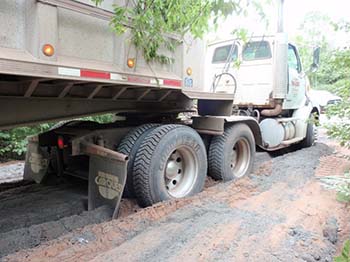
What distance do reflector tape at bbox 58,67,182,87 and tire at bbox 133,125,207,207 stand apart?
1.89 feet

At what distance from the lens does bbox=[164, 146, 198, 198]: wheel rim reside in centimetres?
391

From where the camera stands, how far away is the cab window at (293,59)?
22.8 ft

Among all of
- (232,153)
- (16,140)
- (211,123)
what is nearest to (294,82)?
(232,153)

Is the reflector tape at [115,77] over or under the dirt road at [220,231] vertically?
over

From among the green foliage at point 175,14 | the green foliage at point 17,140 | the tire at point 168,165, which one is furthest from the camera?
A: the green foliage at point 17,140

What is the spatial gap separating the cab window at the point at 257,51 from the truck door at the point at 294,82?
0.71 m

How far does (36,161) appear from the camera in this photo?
167 inches

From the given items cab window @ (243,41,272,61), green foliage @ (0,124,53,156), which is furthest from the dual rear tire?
green foliage @ (0,124,53,156)

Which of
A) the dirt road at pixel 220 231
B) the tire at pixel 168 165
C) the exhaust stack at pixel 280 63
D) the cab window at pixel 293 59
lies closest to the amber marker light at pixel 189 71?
the tire at pixel 168 165

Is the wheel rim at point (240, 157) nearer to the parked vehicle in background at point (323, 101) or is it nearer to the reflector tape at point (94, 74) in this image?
the parked vehicle in background at point (323, 101)

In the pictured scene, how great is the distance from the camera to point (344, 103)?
3.70 meters

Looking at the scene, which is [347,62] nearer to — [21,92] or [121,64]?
[121,64]

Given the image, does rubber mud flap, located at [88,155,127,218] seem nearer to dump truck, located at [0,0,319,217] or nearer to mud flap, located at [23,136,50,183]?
dump truck, located at [0,0,319,217]

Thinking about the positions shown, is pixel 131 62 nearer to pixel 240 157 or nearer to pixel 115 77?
pixel 115 77
